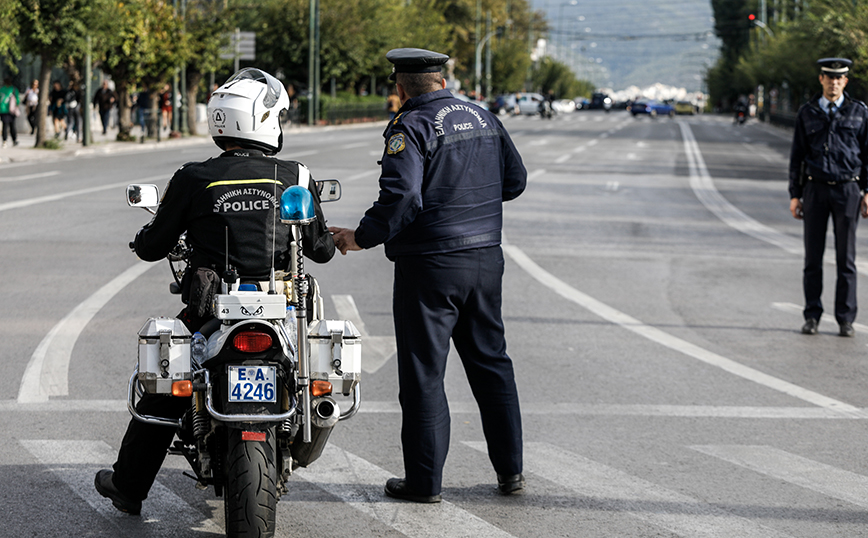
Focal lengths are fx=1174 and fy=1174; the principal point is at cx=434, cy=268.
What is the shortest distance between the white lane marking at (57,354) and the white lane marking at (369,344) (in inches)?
73.1

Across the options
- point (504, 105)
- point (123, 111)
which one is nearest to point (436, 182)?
point (123, 111)

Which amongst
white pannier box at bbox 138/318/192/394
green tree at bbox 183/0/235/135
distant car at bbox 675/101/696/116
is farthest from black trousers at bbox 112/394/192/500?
distant car at bbox 675/101/696/116

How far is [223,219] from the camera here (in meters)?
4.26

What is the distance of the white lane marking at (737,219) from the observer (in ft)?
45.5

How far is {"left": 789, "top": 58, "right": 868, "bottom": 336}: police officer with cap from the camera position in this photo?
28.4 ft

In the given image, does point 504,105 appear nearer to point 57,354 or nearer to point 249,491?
point 57,354

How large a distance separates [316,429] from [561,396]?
2.82 meters

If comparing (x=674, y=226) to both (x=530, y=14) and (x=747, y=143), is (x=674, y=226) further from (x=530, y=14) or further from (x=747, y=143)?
(x=530, y=14)

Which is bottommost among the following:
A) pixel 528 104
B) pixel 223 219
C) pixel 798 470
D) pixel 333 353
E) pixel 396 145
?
pixel 528 104

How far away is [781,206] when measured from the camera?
19.8 metres

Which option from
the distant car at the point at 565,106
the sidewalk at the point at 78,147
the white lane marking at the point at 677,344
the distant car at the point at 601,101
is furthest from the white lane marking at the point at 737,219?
the distant car at the point at 565,106

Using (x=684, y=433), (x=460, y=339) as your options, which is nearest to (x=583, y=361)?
(x=684, y=433)

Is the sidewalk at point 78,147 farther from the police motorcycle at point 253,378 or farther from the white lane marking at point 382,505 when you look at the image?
the police motorcycle at point 253,378

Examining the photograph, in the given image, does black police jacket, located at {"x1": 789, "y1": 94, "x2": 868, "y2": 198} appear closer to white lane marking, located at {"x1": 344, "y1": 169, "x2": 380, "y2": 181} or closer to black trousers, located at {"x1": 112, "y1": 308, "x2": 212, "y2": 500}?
black trousers, located at {"x1": 112, "y1": 308, "x2": 212, "y2": 500}
